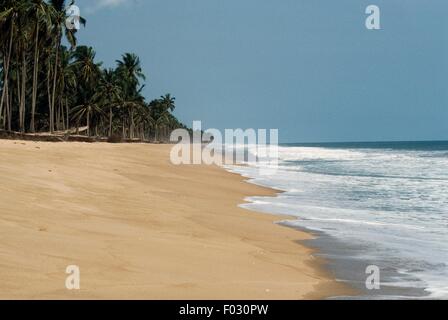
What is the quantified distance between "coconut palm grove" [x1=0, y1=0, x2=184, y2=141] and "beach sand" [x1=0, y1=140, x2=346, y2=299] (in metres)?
27.9

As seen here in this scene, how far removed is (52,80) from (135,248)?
193ft

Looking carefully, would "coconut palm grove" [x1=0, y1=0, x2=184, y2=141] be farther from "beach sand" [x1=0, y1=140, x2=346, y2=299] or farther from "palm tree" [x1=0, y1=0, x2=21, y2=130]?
"beach sand" [x1=0, y1=140, x2=346, y2=299]

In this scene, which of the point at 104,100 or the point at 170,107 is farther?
the point at 170,107

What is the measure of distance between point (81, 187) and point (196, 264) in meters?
6.23

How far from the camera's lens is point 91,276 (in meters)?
5.59

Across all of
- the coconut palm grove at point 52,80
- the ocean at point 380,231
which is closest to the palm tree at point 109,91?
the coconut palm grove at point 52,80

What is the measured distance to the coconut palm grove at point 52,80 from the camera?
43281 millimetres

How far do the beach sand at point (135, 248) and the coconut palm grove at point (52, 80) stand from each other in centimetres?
2786

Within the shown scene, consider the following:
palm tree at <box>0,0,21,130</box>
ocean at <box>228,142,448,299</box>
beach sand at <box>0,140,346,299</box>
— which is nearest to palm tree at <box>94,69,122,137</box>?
palm tree at <box>0,0,21,130</box>

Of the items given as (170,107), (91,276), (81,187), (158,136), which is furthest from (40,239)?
(158,136)

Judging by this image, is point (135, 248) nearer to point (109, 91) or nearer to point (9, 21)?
point (9, 21)

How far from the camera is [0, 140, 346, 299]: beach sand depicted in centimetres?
539

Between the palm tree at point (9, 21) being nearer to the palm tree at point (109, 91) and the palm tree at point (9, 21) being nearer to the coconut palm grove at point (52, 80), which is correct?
the coconut palm grove at point (52, 80)
